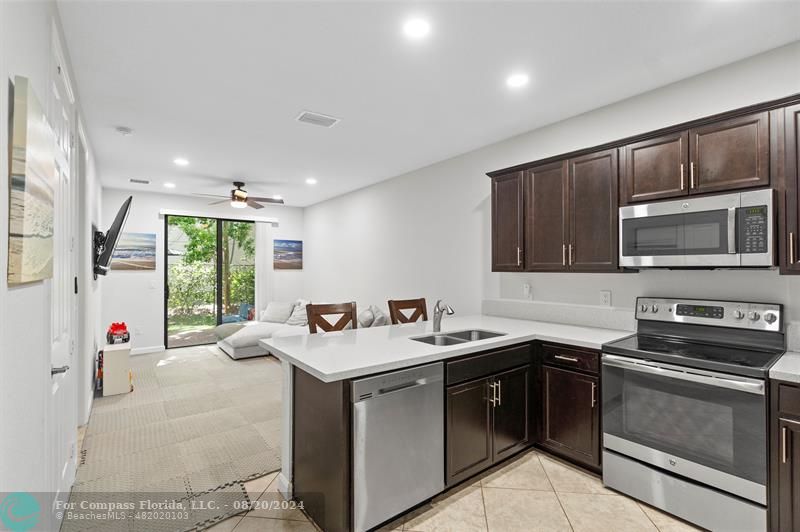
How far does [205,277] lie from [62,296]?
16.6 feet

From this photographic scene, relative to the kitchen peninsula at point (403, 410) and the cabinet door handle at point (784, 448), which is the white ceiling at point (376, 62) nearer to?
the kitchen peninsula at point (403, 410)

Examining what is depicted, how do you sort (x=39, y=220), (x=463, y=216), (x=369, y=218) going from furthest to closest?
1. (x=369, y=218)
2. (x=463, y=216)
3. (x=39, y=220)

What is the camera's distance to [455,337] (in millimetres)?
2947

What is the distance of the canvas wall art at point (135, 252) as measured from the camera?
6.15 m

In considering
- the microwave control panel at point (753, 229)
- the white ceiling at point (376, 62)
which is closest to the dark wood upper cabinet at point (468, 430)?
the microwave control panel at point (753, 229)

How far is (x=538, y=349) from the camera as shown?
2.89 meters

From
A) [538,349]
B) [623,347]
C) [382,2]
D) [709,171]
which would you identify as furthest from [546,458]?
[382,2]

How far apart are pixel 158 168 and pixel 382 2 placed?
4.32m

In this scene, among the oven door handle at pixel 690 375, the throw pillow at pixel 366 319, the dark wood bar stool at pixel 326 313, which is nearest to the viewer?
the oven door handle at pixel 690 375

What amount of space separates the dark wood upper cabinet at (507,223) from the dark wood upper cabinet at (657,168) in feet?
2.84

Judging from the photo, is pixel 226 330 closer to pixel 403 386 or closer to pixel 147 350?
pixel 147 350

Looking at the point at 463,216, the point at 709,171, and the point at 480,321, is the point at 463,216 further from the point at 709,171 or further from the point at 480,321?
the point at 709,171

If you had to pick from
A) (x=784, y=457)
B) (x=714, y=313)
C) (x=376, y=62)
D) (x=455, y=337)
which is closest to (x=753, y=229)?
(x=714, y=313)

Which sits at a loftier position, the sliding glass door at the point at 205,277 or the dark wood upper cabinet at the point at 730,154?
the dark wood upper cabinet at the point at 730,154
